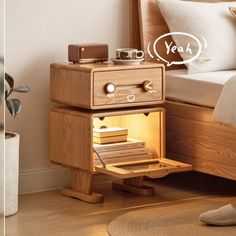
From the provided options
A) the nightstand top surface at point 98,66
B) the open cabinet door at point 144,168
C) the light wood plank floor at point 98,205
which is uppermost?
the nightstand top surface at point 98,66

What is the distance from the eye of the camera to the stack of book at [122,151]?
3.66m

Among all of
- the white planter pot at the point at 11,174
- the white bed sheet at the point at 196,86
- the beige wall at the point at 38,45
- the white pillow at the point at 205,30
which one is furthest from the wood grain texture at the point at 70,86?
the white pillow at the point at 205,30

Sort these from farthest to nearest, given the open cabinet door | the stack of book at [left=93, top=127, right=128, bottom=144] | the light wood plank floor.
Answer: the stack of book at [left=93, top=127, right=128, bottom=144]
the open cabinet door
the light wood plank floor

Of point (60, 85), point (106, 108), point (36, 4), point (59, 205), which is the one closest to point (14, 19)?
point (36, 4)

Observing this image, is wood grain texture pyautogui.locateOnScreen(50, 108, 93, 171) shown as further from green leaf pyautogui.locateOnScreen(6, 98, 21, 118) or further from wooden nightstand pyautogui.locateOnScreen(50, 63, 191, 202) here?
green leaf pyautogui.locateOnScreen(6, 98, 21, 118)

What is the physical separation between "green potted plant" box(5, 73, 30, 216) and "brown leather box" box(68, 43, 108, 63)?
37 cm

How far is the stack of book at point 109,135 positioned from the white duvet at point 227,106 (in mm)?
565

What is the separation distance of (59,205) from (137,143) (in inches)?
19.5

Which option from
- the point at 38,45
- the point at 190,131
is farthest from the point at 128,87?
the point at 38,45

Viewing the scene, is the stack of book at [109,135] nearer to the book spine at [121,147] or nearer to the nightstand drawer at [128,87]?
the book spine at [121,147]

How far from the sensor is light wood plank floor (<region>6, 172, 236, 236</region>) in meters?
3.19

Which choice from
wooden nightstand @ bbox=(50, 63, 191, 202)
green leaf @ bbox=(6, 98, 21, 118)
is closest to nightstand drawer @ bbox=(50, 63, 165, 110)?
wooden nightstand @ bbox=(50, 63, 191, 202)

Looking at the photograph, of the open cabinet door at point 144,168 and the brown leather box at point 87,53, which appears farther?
the brown leather box at point 87,53

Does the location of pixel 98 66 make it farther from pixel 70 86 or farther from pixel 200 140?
pixel 200 140
